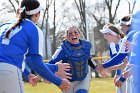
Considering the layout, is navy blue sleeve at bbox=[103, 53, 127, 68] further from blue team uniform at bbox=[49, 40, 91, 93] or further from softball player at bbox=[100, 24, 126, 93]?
blue team uniform at bbox=[49, 40, 91, 93]

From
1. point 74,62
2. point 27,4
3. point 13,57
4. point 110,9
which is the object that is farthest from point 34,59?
point 110,9

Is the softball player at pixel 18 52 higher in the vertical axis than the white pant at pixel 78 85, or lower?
higher

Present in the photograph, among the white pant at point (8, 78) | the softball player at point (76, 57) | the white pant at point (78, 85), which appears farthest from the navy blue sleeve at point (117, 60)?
the white pant at point (8, 78)

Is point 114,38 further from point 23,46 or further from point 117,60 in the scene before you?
point 23,46

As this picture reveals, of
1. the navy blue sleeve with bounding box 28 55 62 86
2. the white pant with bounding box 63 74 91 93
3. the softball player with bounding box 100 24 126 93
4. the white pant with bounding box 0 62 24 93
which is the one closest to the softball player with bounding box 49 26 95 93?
the white pant with bounding box 63 74 91 93

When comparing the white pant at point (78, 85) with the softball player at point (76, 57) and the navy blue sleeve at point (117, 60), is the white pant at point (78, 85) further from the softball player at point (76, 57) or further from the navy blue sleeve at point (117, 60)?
the navy blue sleeve at point (117, 60)

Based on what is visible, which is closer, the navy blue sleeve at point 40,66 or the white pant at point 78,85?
the navy blue sleeve at point 40,66

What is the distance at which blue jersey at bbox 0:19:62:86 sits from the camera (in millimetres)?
4914

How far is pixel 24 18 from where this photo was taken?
201 inches

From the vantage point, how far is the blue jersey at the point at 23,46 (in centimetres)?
491

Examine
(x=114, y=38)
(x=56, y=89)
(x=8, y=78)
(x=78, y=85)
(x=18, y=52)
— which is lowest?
(x=56, y=89)

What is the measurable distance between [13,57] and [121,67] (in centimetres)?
363

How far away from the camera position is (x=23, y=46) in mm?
4938

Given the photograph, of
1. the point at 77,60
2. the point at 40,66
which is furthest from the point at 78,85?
the point at 40,66
